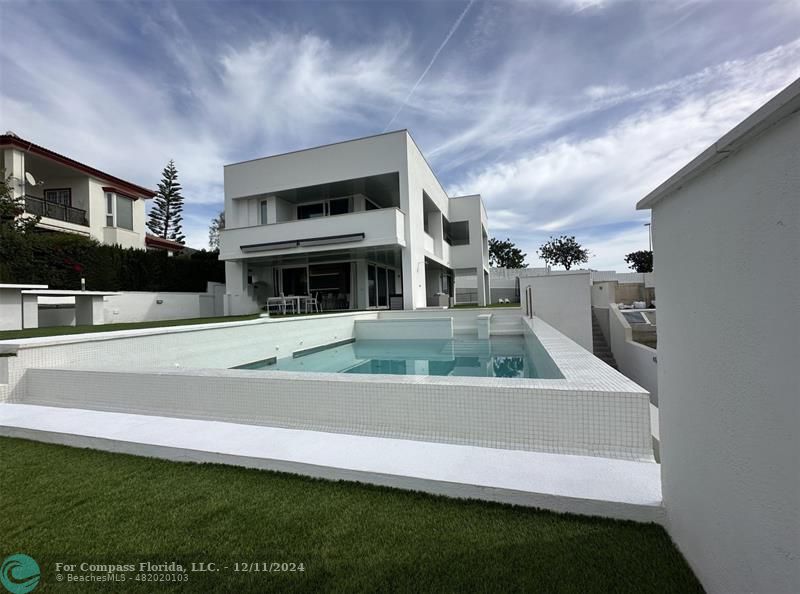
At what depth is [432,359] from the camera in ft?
29.2

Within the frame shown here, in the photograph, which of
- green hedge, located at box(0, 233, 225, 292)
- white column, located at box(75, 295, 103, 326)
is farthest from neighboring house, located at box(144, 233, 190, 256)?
white column, located at box(75, 295, 103, 326)

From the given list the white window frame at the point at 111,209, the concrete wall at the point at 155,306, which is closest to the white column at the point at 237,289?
the concrete wall at the point at 155,306

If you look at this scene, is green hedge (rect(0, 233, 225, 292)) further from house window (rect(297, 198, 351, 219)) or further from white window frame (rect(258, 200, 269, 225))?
house window (rect(297, 198, 351, 219))

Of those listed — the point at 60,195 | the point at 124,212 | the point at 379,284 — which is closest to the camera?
the point at 60,195

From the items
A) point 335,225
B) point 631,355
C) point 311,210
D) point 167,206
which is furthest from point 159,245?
point 631,355

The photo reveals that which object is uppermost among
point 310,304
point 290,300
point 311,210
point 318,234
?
point 311,210

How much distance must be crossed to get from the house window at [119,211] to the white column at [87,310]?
1157 cm

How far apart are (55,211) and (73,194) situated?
1641mm

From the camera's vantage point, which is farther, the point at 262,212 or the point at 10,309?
the point at 262,212

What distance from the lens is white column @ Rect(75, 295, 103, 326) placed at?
10.8 m

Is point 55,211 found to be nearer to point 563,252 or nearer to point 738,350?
point 738,350

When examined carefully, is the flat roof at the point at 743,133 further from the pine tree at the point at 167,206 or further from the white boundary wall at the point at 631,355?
the pine tree at the point at 167,206

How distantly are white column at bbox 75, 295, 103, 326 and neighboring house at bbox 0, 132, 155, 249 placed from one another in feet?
29.8

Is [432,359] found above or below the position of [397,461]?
below
